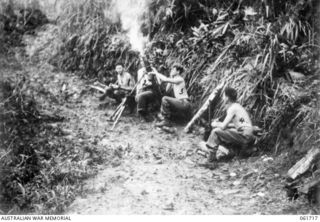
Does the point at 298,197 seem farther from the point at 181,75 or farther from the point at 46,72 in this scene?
the point at 46,72

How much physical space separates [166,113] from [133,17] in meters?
2.36

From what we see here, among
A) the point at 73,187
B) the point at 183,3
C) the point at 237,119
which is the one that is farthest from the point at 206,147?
the point at 183,3

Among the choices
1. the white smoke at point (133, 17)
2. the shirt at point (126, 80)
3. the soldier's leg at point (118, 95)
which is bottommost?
the soldier's leg at point (118, 95)

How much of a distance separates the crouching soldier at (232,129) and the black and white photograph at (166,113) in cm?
2

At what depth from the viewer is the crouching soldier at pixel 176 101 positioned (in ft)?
22.2

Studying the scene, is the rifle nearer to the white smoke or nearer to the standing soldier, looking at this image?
the standing soldier

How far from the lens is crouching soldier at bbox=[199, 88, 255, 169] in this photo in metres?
5.69

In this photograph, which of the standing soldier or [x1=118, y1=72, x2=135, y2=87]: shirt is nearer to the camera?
the standing soldier

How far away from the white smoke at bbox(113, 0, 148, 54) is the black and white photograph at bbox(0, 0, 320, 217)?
0.07 feet

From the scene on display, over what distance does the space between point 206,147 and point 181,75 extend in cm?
164
